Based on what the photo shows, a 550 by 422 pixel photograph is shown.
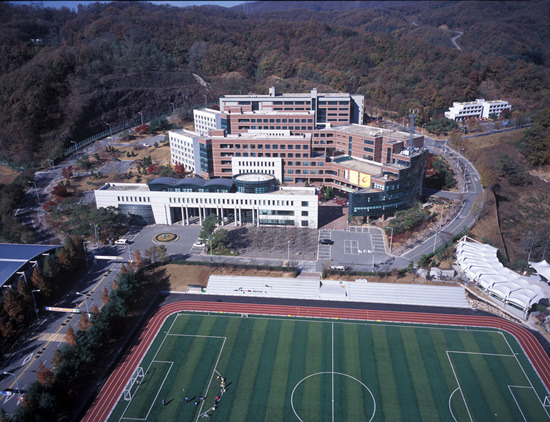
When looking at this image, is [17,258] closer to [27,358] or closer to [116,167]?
[27,358]

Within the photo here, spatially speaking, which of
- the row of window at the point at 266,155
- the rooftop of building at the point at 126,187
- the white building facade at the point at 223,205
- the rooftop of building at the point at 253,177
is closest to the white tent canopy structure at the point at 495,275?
the white building facade at the point at 223,205

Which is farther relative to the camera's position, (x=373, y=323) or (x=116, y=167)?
(x=116, y=167)

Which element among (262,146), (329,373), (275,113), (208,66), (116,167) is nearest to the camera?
(329,373)

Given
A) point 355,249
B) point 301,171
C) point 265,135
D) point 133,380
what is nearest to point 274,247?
point 355,249

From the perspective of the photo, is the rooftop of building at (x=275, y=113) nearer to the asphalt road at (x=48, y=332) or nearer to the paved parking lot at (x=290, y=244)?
the paved parking lot at (x=290, y=244)

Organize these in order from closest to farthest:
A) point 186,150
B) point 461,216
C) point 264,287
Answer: point 264,287 → point 461,216 → point 186,150

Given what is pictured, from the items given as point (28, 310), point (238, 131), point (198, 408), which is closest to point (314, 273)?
point (198, 408)

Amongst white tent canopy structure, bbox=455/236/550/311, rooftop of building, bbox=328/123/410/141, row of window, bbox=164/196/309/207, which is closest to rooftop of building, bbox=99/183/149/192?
row of window, bbox=164/196/309/207
